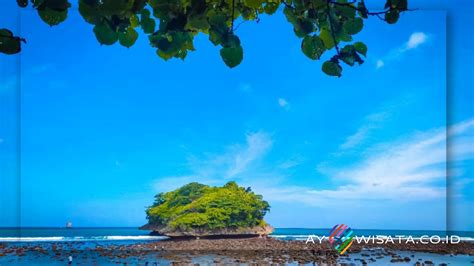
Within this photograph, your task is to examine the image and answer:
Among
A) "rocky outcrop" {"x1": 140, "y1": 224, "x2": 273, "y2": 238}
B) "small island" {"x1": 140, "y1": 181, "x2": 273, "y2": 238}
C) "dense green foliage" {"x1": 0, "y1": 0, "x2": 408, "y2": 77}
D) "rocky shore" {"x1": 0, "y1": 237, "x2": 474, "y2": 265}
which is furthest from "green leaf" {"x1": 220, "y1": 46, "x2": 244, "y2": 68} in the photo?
"rocky outcrop" {"x1": 140, "y1": 224, "x2": 273, "y2": 238}

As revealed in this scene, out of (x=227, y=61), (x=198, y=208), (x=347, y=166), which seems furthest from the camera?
(x=198, y=208)

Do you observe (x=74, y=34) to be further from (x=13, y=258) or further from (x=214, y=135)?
(x=13, y=258)

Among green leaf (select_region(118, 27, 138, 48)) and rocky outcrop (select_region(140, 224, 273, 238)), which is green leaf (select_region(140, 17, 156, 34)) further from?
rocky outcrop (select_region(140, 224, 273, 238))

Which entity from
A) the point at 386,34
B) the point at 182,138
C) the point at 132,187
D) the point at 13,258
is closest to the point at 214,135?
the point at 182,138

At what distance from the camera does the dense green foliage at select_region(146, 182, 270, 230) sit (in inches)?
312

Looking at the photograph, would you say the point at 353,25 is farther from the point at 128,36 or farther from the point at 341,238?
the point at 341,238

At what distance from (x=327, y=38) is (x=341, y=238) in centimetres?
630

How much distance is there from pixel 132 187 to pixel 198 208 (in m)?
2.24

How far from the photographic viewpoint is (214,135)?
20.4ft

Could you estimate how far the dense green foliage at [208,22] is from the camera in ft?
1.79

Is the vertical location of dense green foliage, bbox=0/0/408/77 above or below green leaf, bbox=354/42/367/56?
above

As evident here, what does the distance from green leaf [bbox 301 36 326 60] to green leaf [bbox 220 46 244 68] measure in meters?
0.09

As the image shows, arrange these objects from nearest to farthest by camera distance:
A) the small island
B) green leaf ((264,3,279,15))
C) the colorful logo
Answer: green leaf ((264,3,279,15)), the colorful logo, the small island

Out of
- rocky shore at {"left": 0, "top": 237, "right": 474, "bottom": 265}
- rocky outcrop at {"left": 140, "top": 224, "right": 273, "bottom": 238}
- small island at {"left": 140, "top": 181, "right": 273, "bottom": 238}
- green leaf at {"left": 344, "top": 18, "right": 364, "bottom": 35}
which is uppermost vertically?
green leaf at {"left": 344, "top": 18, "right": 364, "bottom": 35}
